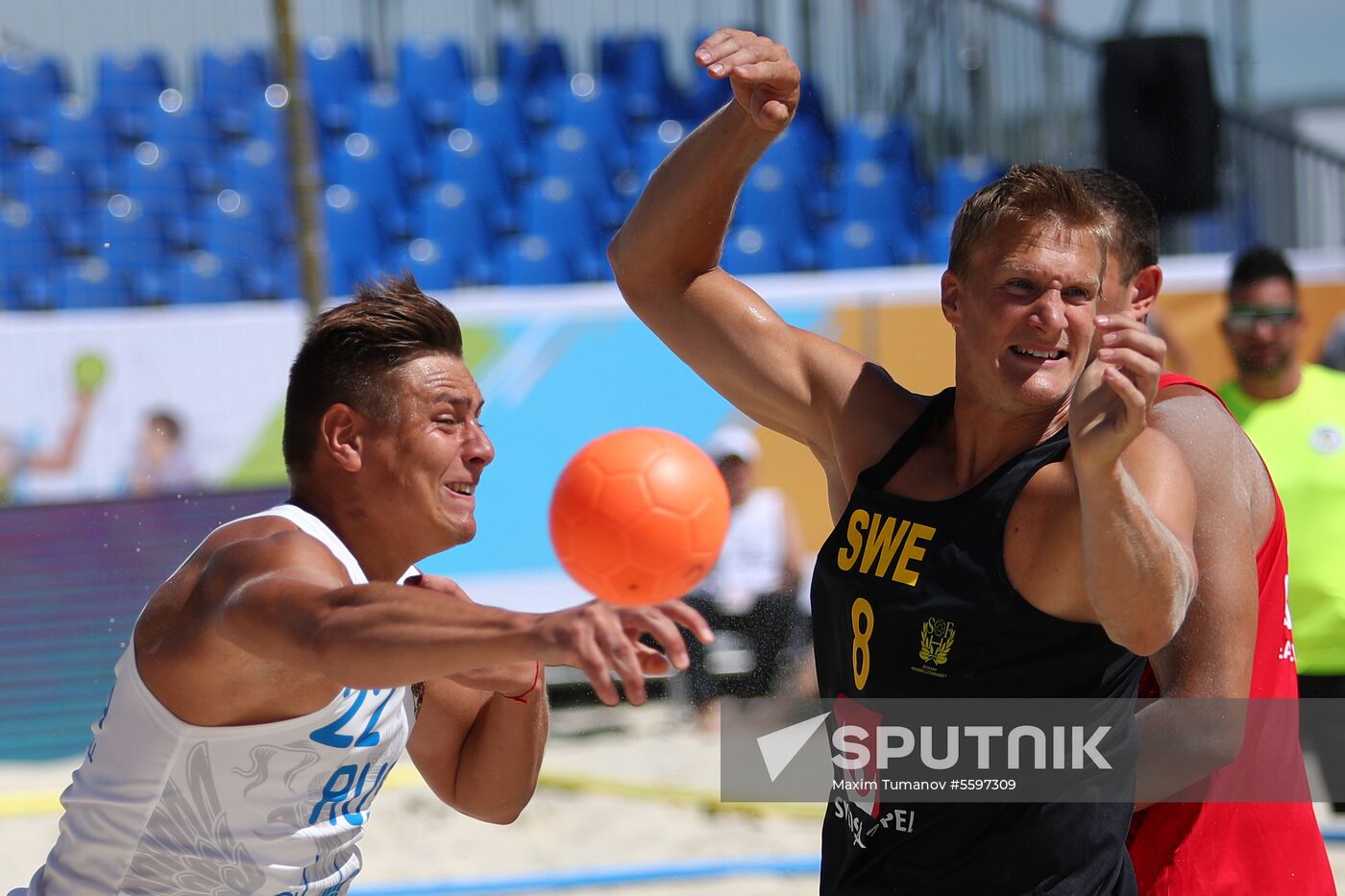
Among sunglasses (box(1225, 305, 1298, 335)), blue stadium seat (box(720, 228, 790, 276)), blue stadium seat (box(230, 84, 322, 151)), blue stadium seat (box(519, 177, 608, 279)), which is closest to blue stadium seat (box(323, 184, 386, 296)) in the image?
blue stadium seat (box(230, 84, 322, 151))

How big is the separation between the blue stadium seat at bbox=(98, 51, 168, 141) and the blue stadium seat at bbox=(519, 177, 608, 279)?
2.99 metres

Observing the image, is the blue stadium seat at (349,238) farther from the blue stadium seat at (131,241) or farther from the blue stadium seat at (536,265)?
the blue stadium seat at (131,241)

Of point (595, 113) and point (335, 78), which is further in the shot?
point (335, 78)

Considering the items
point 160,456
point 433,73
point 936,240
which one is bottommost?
point 160,456

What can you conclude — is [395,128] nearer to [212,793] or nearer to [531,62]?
[531,62]

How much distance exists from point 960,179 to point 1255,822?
7392 millimetres

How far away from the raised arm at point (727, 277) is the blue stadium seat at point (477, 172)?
24.9 ft

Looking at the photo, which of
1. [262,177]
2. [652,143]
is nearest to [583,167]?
[652,143]

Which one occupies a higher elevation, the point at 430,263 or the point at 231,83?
the point at 231,83

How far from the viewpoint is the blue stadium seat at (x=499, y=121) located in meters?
10.5

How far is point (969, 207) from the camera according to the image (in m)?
2.32

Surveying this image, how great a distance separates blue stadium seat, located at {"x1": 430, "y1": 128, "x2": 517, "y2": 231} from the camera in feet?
33.4

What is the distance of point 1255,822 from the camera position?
2447 mm

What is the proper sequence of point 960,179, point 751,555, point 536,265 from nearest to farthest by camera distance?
point 751,555
point 960,179
point 536,265
